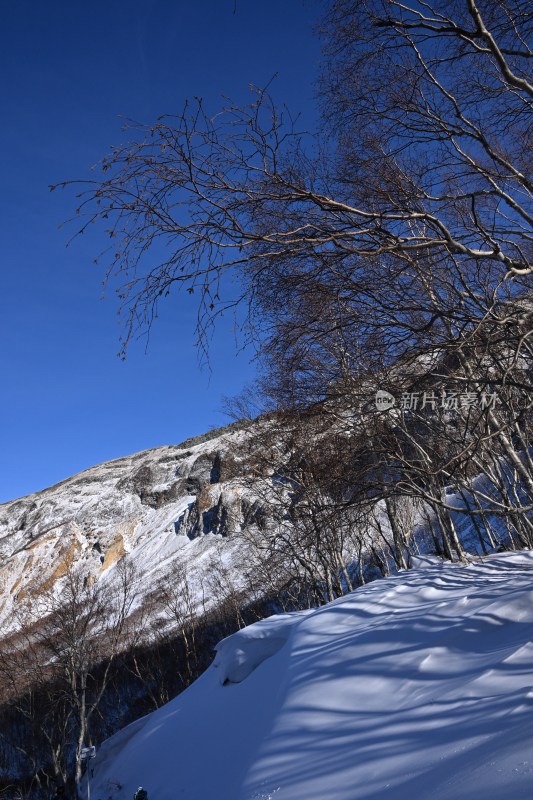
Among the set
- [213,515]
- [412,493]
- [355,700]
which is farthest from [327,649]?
[213,515]

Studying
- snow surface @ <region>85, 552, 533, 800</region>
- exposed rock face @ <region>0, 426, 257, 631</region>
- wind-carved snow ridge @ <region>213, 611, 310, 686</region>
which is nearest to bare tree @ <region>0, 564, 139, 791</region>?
wind-carved snow ridge @ <region>213, 611, 310, 686</region>

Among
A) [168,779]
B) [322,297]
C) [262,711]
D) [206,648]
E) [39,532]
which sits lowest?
[206,648]

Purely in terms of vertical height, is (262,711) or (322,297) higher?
(322,297)

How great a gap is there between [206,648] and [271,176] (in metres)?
28.8

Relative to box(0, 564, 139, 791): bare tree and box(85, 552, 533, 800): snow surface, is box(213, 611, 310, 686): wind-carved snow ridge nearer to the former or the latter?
box(85, 552, 533, 800): snow surface

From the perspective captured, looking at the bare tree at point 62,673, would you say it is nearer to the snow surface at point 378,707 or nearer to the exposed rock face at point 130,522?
the exposed rock face at point 130,522

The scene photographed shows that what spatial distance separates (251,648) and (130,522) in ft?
152

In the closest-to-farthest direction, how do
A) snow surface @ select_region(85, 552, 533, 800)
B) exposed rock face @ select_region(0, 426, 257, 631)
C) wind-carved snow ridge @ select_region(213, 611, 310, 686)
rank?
snow surface @ select_region(85, 552, 533, 800)
wind-carved snow ridge @ select_region(213, 611, 310, 686)
exposed rock face @ select_region(0, 426, 257, 631)

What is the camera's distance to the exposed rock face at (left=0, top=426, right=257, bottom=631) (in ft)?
136

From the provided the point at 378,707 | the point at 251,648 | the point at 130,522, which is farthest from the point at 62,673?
the point at 130,522

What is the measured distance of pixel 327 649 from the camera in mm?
5527

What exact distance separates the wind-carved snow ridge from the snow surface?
2 centimetres

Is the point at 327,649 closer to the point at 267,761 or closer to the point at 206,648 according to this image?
the point at 267,761

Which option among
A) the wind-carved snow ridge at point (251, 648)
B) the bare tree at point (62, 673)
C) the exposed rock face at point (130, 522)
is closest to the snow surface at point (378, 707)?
the wind-carved snow ridge at point (251, 648)
